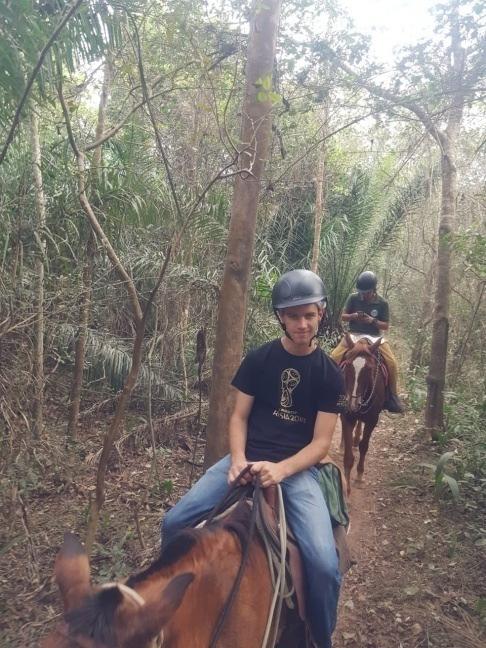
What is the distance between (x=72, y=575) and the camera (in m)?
1.61

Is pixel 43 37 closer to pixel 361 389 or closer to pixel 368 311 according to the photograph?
pixel 361 389

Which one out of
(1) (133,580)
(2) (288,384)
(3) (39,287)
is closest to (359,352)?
(2) (288,384)

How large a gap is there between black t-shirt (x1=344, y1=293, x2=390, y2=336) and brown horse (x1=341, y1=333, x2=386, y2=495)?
1.12m

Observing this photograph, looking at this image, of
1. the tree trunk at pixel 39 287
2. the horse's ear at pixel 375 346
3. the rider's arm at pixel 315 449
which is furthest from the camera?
the horse's ear at pixel 375 346

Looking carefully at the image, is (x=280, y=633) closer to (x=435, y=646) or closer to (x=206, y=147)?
(x=435, y=646)

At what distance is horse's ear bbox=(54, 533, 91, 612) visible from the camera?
156 centimetres

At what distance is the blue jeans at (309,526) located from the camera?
2.41 m

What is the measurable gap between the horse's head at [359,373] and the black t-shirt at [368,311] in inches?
52.6

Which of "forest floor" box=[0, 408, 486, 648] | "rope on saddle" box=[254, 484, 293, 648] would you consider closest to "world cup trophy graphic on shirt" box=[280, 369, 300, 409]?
"rope on saddle" box=[254, 484, 293, 648]

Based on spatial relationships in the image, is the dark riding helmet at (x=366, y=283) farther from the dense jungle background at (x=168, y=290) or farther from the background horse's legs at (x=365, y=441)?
the background horse's legs at (x=365, y=441)

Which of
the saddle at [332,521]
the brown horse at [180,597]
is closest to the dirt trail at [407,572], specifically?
the saddle at [332,521]

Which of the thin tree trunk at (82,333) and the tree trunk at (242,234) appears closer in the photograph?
the tree trunk at (242,234)

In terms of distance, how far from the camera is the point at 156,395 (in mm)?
6836

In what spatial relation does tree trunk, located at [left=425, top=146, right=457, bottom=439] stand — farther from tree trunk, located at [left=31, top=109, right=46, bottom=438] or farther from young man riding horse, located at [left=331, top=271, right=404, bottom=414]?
tree trunk, located at [left=31, top=109, right=46, bottom=438]
